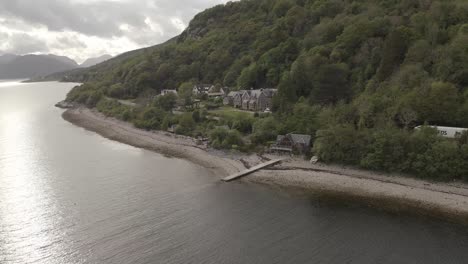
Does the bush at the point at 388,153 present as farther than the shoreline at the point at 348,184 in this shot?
Yes

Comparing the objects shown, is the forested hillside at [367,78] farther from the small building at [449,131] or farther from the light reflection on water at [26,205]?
the light reflection on water at [26,205]

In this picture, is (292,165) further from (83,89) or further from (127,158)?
(83,89)

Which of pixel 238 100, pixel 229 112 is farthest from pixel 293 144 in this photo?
pixel 238 100

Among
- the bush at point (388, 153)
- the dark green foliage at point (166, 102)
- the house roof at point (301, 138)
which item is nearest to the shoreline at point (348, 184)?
the bush at point (388, 153)

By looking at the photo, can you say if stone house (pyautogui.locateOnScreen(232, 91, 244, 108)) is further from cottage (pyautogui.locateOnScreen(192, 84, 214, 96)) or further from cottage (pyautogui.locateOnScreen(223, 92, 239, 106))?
cottage (pyautogui.locateOnScreen(192, 84, 214, 96))

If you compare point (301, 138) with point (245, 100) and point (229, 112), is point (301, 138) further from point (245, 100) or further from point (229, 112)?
point (245, 100)

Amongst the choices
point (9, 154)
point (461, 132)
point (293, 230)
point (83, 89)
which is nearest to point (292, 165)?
point (293, 230)

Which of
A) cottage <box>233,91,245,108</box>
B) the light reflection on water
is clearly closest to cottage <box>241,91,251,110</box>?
cottage <box>233,91,245,108</box>
